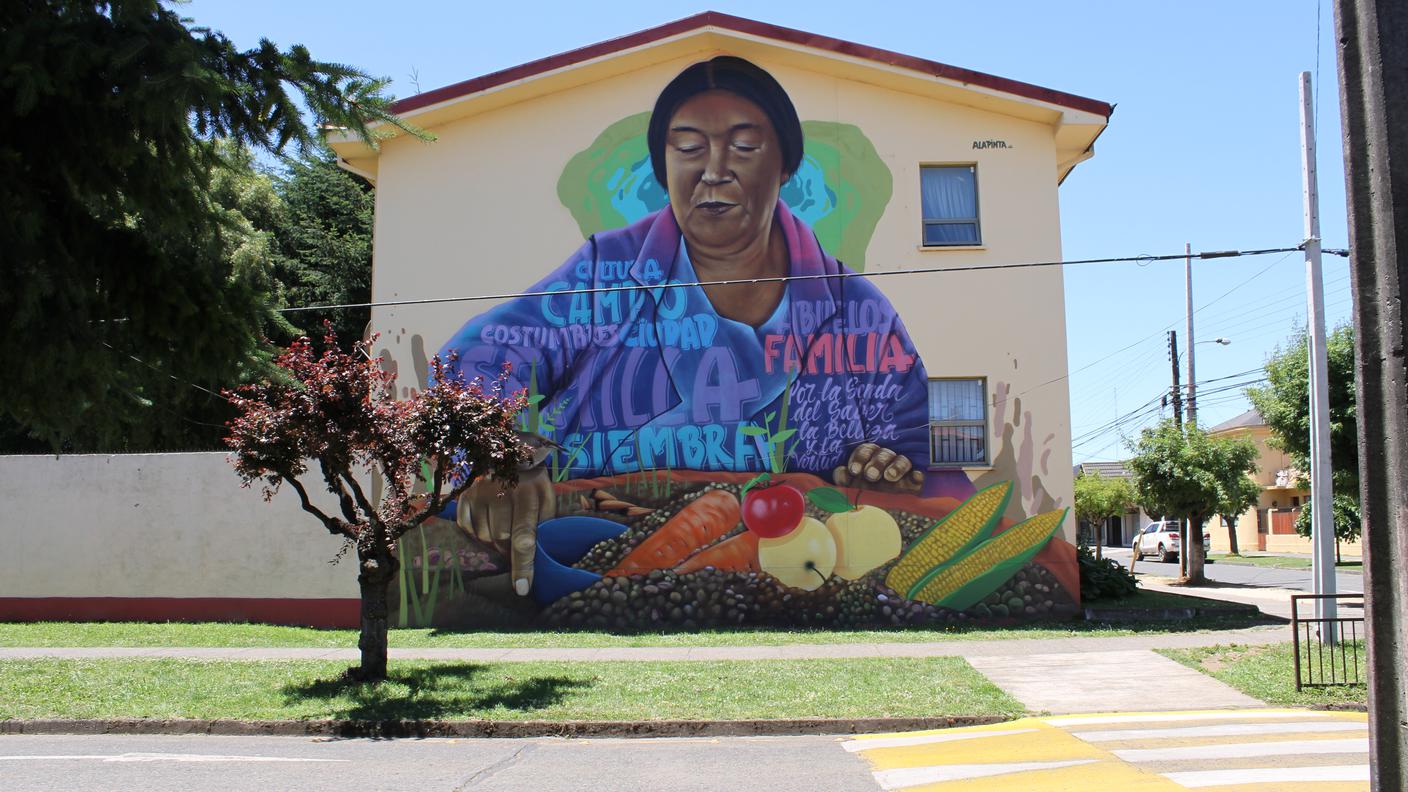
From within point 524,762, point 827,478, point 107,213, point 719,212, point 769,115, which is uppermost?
point 769,115

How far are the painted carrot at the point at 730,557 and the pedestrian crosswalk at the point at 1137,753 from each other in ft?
25.3

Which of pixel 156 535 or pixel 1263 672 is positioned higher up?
pixel 156 535

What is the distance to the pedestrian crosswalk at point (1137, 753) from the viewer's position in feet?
24.1

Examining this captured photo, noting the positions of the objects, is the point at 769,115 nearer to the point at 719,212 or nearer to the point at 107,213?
the point at 719,212

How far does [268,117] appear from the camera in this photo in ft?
19.0

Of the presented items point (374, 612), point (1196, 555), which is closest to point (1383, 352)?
point (374, 612)

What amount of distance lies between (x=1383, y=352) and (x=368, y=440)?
35.5ft

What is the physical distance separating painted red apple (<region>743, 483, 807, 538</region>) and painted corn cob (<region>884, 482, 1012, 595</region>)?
6.54 feet

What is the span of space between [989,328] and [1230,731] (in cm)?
972

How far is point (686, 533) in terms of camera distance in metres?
17.6

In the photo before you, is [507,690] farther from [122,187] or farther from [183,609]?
[183,609]

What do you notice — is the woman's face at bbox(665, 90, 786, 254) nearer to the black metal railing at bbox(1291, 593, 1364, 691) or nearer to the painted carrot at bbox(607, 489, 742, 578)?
the painted carrot at bbox(607, 489, 742, 578)

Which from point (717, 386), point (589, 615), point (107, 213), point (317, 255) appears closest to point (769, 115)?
point (717, 386)

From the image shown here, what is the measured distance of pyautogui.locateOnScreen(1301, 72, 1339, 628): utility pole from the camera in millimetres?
13250
